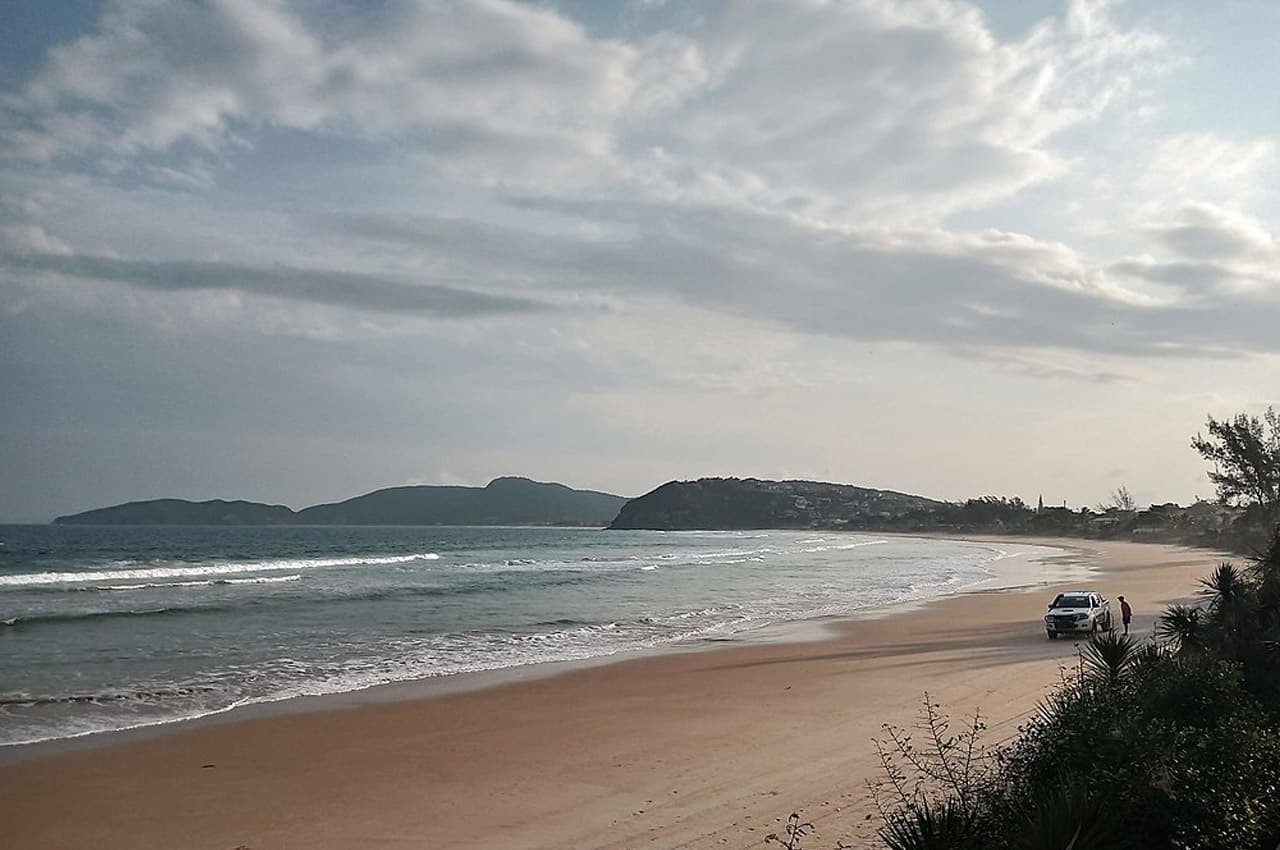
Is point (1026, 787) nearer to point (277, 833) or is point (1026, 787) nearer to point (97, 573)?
point (277, 833)

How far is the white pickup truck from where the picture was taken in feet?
75.2

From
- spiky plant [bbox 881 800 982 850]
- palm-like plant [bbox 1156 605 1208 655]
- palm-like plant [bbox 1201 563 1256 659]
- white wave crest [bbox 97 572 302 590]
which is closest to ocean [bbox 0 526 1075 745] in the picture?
white wave crest [bbox 97 572 302 590]

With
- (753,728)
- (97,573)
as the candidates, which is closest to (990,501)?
(97,573)

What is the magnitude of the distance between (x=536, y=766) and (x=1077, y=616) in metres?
15.6

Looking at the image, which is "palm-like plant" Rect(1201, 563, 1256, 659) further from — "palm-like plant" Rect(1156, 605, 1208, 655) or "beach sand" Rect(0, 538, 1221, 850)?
"beach sand" Rect(0, 538, 1221, 850)

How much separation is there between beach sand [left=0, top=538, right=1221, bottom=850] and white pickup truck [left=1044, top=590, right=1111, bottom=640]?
3.40 metres

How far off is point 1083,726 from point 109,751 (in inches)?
456

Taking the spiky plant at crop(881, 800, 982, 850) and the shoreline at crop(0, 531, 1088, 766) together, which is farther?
the shoreline at crop(0, 531, 1088, 766)

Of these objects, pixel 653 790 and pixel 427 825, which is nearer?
pixel 427 825

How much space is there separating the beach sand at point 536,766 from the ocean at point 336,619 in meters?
2.72

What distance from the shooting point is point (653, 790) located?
10742 mm

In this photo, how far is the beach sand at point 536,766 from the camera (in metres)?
9.52

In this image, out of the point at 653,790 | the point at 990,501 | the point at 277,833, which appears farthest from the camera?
the point at 990,501

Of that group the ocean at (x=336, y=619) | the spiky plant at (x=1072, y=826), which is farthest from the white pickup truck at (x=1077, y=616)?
the spiky plant at (x=1072, y=826)
